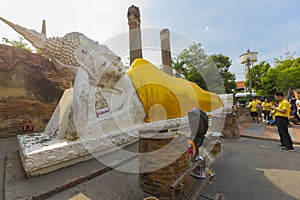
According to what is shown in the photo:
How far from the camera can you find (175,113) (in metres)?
3.88

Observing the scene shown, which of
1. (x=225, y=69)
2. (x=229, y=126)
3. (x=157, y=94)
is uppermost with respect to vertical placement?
(x=225, y=69)

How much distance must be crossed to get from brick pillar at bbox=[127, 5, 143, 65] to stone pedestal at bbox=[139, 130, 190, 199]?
6393 millimetres

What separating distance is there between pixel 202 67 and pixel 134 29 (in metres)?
6.87

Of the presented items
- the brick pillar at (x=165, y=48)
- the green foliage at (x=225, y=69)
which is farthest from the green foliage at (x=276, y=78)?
the brick pillar at (x=165, y=48)

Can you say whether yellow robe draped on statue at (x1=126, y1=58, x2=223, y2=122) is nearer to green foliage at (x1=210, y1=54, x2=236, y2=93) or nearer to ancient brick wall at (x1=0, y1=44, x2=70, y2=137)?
ancient brick wall at (x1=0, y1=44, x2=70, y2=137)

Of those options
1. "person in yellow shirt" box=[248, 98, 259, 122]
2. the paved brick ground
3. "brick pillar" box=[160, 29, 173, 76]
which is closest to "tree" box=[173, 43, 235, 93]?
"brick pillar" box=[160, 29, 173, 76]

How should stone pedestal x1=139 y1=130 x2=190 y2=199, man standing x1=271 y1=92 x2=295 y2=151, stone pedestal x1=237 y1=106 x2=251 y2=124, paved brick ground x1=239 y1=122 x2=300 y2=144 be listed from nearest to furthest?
1. stone pedestal x1=139 y1=130 x2=190 y2=199
2. man standing x1=271 y1=92 x2=295 y2=151
3. paved brick ground x1=239 y1=122 x2=300 y2=144
4. stone pedestal x1=237 y1=106 x2=251 y2=124

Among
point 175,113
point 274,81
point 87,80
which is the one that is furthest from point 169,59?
point 274,81

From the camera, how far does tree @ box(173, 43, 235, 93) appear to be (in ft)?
38.3

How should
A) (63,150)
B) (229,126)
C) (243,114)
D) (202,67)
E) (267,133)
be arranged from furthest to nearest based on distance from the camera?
(202,67) < (243,114) < (267,133) < (229,126) < (63,150)

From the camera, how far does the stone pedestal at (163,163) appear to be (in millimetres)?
1507

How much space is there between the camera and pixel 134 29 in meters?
7.25

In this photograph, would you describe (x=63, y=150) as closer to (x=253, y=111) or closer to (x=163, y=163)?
(x=163, y=163)

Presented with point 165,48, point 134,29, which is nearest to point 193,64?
point 165,48
